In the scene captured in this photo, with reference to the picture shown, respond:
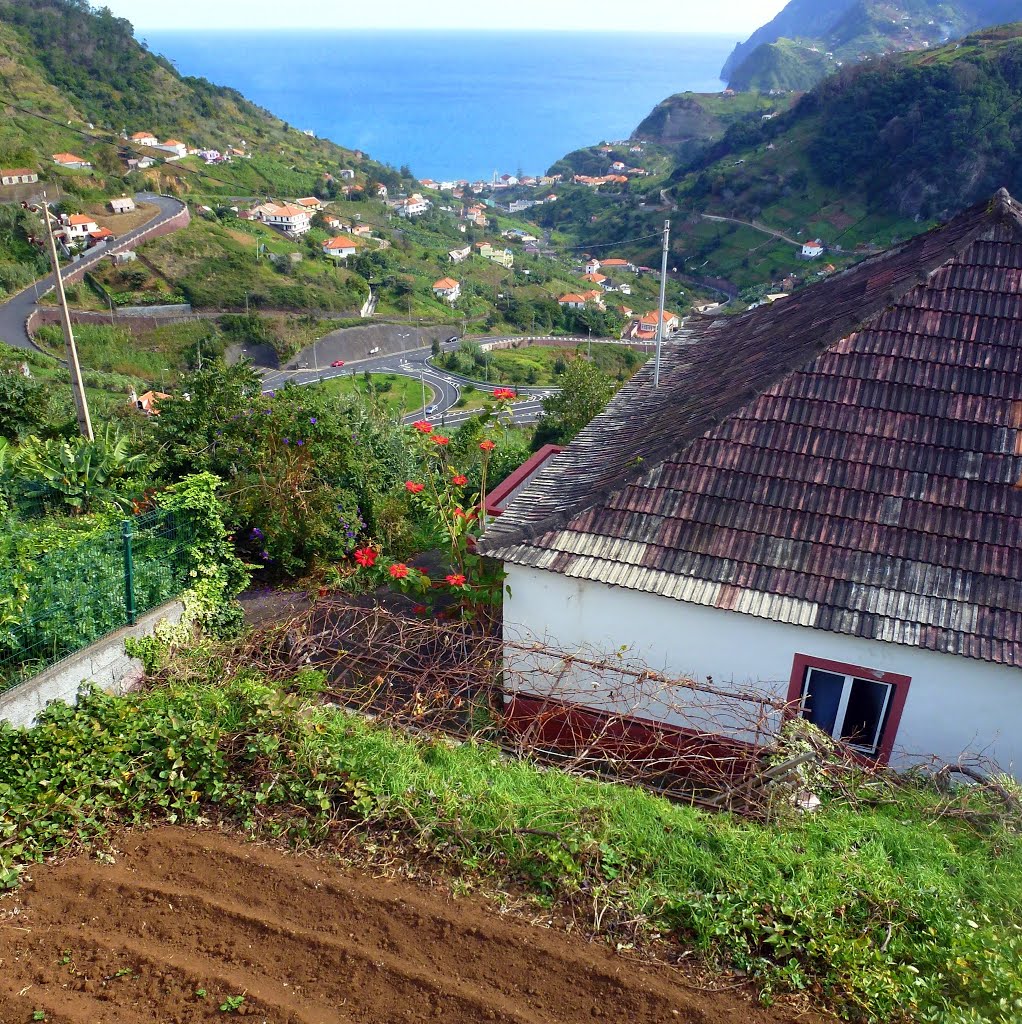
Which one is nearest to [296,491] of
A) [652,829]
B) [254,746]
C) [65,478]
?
[65,478]

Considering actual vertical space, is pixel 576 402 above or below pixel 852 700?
above

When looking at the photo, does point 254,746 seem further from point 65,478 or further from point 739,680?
point 65,478

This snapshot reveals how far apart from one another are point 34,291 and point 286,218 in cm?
3860

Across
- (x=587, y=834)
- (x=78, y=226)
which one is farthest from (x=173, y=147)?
(x=587, y=834)

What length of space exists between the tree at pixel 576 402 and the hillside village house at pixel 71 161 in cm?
8352

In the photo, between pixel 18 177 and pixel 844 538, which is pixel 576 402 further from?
pixel 18 177

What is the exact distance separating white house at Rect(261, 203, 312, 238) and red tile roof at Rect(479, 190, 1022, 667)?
10008cm

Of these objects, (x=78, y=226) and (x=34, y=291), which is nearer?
(x=34, y=291)

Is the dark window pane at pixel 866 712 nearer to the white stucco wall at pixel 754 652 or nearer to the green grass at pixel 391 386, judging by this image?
the white stucco wall at pixel 754 652

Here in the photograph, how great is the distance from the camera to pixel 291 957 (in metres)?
4.68

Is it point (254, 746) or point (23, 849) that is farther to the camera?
point (254, 746)

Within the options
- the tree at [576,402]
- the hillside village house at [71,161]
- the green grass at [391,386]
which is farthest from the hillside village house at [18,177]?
the tree at [576,402]

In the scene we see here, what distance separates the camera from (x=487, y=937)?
15.8ft

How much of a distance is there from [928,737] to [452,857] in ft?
14.7
